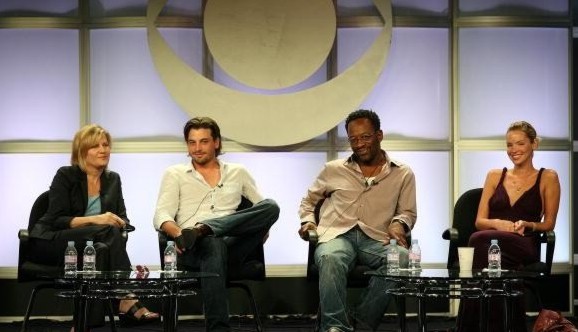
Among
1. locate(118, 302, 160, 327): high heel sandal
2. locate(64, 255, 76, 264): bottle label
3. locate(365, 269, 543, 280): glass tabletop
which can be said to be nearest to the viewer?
locate(365, 269, 543, 280): glass tabletop

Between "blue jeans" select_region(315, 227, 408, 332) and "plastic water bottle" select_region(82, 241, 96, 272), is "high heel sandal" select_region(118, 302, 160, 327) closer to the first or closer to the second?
"plastic water bottle" select_region(82, 241, 96, 272)

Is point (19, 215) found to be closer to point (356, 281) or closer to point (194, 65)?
point (194, 65)

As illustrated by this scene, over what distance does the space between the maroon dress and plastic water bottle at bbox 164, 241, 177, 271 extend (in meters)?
1.59

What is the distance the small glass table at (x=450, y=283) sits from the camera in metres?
4.49

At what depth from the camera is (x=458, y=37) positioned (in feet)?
22.9

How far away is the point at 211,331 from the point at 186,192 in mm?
941

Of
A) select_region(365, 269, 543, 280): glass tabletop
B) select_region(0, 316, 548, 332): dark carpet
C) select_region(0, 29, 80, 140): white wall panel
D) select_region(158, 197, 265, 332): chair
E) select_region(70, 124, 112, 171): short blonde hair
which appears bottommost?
select_region(0, 316, 548, 332): dark carpet

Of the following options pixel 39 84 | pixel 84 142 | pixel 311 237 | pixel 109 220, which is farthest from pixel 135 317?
pixel 39 84

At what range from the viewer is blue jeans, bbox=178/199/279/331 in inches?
208

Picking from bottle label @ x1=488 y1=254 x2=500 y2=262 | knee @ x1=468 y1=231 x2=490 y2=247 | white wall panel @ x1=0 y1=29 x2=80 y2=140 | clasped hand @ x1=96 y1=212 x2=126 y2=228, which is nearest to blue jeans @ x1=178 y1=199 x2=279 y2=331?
clasped hand @ x1=96 y1=212 x2=126 y2=228

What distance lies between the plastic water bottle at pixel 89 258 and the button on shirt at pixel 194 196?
2.08ft

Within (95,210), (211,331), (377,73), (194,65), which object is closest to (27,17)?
(194,65)

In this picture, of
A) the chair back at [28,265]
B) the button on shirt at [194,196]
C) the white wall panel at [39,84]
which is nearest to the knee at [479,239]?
the button on shirt at [194,196]

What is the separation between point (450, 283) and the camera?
4637mm
